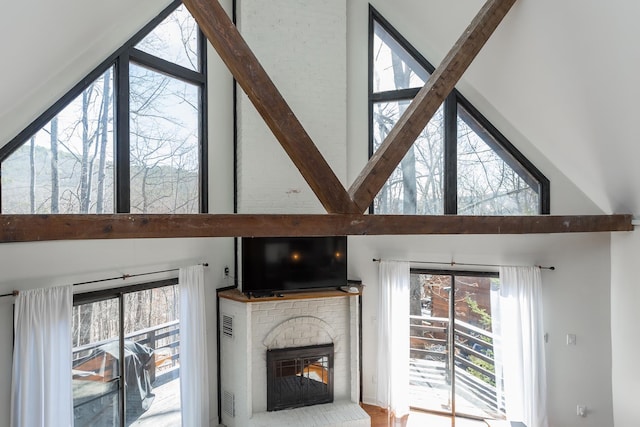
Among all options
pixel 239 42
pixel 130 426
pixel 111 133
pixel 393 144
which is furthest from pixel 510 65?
pixel 130 426

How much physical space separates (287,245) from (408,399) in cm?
287

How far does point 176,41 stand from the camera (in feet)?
15.2

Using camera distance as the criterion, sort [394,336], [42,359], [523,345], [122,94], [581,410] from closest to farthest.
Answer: [42,359]
[122,94]
[581,410]
[523,345]
[394,336]

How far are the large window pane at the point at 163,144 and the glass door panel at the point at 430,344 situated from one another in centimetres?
340

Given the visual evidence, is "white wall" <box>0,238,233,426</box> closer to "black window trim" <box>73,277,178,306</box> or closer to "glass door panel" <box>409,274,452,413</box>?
"black window trim" <box>73,277,178,306</box>

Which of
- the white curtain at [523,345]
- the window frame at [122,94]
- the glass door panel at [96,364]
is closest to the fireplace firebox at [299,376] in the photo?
the glass door panel at [96,364]

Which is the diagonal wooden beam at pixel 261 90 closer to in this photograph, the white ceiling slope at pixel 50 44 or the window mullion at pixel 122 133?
the white ceiling slope at pixel 50 44

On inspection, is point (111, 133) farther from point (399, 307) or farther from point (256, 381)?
point (399, 307)

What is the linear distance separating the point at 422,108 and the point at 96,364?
4.10m

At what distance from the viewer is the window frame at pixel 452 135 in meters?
4.89

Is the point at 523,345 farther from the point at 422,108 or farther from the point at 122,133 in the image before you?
the point at 122,133

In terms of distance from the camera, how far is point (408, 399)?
5379 mm

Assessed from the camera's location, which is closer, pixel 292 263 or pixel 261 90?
pixel 261 90

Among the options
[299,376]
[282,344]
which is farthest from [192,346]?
[299,376]
